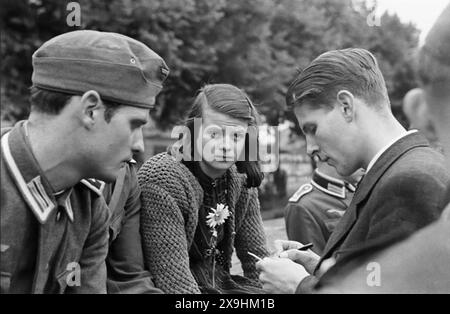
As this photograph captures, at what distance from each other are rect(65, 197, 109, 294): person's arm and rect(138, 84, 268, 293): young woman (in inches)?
15.5

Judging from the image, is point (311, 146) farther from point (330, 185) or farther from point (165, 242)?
point (330, 185)

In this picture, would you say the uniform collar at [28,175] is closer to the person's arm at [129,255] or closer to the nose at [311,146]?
the person's arm at [129,255]

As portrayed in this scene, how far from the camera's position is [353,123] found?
94.1 inches

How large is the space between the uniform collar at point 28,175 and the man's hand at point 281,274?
951 mm

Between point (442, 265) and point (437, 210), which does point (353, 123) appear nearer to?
point (437, 210)

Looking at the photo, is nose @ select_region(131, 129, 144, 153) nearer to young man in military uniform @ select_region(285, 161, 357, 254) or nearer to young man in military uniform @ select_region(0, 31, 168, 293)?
young man in military uniform @ select_region(0, 31, 168, 293)

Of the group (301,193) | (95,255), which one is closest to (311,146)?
(95,255)

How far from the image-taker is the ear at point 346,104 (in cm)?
241

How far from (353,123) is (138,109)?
2.74 feet

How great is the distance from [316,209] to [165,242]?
1412mm

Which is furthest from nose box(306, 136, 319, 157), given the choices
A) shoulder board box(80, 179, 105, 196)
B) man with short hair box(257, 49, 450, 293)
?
shoulder board box(80, 179, 105, 196)

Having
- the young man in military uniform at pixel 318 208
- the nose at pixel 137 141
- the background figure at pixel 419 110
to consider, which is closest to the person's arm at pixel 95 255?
the nose at pixel 137 141

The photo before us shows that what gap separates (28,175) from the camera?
6.60 ft
